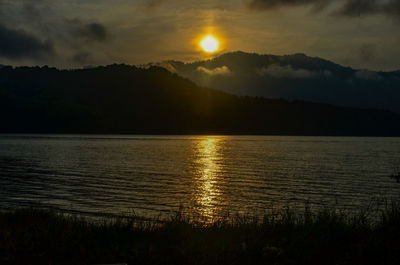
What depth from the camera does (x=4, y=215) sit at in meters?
16.5

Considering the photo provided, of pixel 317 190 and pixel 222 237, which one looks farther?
pixel 317 190

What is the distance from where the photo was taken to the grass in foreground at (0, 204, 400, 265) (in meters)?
11.8

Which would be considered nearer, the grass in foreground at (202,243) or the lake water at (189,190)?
the grass in foreground at (202,243)

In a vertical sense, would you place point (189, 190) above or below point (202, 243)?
below

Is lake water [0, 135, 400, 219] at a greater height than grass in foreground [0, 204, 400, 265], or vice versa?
grass in foreground [0, 204, 400, 265]

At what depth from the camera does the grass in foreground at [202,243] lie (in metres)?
11.8

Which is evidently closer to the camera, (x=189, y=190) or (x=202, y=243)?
(x=202, y=243)

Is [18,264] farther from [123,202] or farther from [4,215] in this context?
[123,202]

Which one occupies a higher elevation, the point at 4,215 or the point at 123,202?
the point at 4,215

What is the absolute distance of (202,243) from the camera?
1338 cm

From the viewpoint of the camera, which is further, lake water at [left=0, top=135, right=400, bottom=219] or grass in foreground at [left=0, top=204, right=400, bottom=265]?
lake water at [left=0, top=135, right=400, bottom=219]

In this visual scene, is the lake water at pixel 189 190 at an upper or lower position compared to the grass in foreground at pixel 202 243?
lower

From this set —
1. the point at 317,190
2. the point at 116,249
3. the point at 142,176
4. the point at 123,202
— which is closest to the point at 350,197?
the point at 317,190

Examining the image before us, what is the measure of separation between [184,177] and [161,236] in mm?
52385
